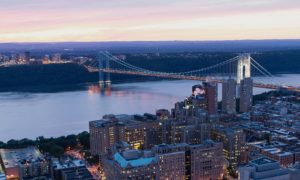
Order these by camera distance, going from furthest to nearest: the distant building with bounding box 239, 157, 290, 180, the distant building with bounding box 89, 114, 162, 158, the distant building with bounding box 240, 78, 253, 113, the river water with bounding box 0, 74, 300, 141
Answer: the distant building with bounding box 240, 78, 253, 113, the river water with bounding box 0, 74, 300, 141, the distant building with bounding box 89, 114, 162, 158, the distant building with bounding box 239, 157, 290, 180

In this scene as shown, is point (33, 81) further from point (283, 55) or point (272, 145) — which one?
point (283, 55)

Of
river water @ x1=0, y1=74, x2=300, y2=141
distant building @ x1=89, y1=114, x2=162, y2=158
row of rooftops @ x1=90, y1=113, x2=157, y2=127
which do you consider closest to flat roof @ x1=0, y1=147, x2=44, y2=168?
distant building @ x1=89, y1=114, x2=162, y2=158

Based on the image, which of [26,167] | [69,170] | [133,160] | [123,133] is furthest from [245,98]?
[26,167]

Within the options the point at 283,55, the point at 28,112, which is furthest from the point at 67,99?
the point at 283,55

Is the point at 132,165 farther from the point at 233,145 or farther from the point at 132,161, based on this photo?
the point at 233,145

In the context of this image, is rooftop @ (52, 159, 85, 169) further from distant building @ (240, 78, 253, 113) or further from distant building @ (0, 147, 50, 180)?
distant building @ (240, 78, 253, 113)

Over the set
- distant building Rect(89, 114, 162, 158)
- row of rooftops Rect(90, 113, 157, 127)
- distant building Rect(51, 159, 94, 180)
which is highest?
row of rooftops Rect(90, 113, 157, 127)

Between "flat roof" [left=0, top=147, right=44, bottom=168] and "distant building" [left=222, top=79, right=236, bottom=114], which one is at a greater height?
"distant building" [left=222, top=79, right=236, bottom=114]

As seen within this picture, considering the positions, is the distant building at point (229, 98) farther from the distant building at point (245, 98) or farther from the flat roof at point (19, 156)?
the flat roof at point (19, 156)
